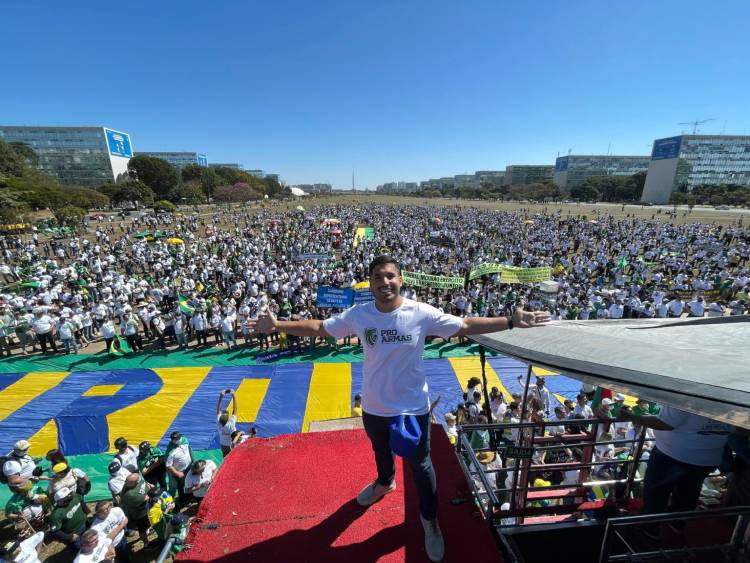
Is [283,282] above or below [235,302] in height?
above

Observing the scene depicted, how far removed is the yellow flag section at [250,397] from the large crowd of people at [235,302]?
138 centimetres

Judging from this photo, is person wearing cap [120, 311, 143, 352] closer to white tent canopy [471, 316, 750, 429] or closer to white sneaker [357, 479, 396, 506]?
white sneaker [357, 479, 396, 506]

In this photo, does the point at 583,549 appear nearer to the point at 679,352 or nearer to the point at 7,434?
the point at 679,352

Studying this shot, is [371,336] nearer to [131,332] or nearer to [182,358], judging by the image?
[182,358]

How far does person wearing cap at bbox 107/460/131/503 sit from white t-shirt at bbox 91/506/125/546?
650 millimetres

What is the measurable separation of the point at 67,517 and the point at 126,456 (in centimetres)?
100

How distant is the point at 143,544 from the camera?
563 centimetres

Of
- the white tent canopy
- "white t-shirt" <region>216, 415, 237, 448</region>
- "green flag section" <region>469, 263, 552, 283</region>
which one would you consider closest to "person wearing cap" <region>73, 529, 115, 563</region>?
"white t-shirt" <region>216, 415, 237, 448</region>

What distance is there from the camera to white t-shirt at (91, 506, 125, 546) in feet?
14.4

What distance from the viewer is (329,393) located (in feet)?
32.8

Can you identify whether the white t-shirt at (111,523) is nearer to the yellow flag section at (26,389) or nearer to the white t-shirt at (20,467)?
the white t-shirt at (20,467)

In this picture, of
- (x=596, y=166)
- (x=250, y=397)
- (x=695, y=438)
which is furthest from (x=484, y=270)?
(x=596, y=166)

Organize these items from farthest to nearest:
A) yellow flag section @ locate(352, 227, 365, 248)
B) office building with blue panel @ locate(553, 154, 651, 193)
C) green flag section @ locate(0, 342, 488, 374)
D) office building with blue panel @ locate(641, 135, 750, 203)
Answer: office building with blue panel @ locate(553, 154, 651, 193), office building with blue panel @ locate(641, 135, 750, 203), yellow flag section @ locate(352, 227, 365, 248), green flag section @ locate(0, 342, 488, 374)

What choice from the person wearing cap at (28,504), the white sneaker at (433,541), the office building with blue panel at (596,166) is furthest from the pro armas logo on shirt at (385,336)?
the office building with blue panel at (596,166)
